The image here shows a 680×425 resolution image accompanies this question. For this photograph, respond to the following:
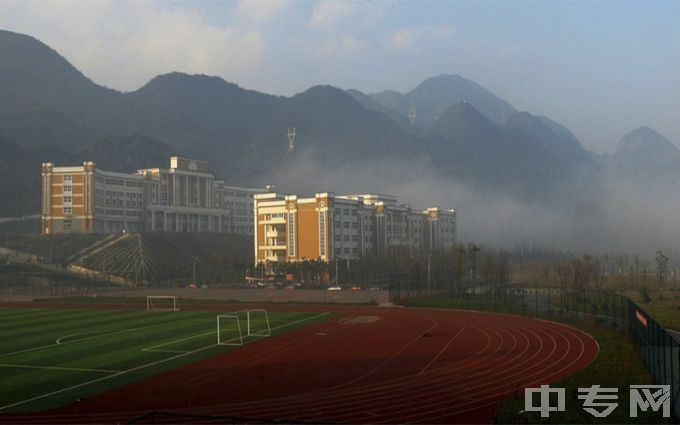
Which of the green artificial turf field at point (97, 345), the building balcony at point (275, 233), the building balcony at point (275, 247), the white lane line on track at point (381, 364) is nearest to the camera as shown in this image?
the white lane line on track at point (381, 364)

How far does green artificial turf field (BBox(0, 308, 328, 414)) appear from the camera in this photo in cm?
2339

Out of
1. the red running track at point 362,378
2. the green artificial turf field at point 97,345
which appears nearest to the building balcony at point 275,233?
the green artificial turf field at point 97,345

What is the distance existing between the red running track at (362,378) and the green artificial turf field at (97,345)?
159cm

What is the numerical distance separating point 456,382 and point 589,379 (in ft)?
15.2

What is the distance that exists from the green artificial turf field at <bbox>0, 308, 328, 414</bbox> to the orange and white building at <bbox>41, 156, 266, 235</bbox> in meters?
74.7

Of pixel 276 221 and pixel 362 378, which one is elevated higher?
pixel 276 221

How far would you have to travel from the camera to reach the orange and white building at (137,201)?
12519cm

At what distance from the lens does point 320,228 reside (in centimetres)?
10569

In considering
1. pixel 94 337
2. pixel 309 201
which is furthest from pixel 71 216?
pixel 94 337

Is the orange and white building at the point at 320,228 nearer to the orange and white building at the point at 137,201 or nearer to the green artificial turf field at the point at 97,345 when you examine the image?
the orange and white building at the point at 137,201

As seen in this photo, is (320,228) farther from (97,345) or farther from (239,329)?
(97,345)

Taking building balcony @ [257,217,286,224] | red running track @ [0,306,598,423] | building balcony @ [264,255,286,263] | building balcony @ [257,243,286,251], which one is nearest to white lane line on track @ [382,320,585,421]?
red running track @ [0,306,598,423]

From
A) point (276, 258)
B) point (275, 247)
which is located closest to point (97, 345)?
point (276, 258)

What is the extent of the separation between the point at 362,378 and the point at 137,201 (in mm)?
121849
